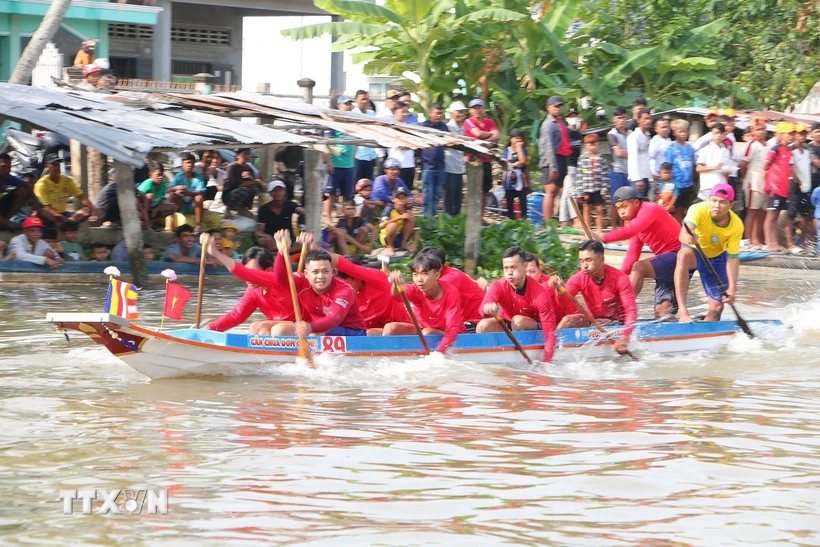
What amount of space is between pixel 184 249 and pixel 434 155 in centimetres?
394

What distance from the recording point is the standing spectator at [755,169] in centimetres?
1755

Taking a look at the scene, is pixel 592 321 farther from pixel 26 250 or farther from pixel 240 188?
pixel 240 188

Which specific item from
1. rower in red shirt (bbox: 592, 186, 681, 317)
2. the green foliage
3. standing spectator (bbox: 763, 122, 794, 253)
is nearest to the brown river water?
rower in red shirt (bbox: 592, 186, 681, 317)

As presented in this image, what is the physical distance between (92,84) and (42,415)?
1008 centimetres

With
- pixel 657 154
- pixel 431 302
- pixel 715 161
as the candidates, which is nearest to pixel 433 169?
pixel 657 154

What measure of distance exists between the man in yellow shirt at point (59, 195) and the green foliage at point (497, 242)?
475 cm

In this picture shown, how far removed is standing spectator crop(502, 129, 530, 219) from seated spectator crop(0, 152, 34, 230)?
269 inches

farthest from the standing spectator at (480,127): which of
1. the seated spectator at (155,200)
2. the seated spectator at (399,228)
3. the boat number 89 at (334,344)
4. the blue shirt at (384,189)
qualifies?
the boat number 89 at (334,344)

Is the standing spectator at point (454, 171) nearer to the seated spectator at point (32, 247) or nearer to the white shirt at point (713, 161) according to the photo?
the white shirt at point (713, 161)

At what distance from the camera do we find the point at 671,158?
17.4 meters

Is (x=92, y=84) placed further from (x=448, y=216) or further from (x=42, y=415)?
(x=42, y=415)

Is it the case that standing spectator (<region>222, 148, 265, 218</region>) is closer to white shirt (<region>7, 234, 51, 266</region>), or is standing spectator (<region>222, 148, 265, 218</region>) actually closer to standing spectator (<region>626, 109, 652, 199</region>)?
white shirt (<region>7, 234, 51, 266</region>)

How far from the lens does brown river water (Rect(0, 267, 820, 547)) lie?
5965 millimetres

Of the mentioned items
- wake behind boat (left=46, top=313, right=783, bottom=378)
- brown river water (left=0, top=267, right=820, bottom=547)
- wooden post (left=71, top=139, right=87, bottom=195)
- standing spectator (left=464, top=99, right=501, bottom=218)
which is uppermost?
standing spectator (left=464, top=99, right=501, bottom=218)
